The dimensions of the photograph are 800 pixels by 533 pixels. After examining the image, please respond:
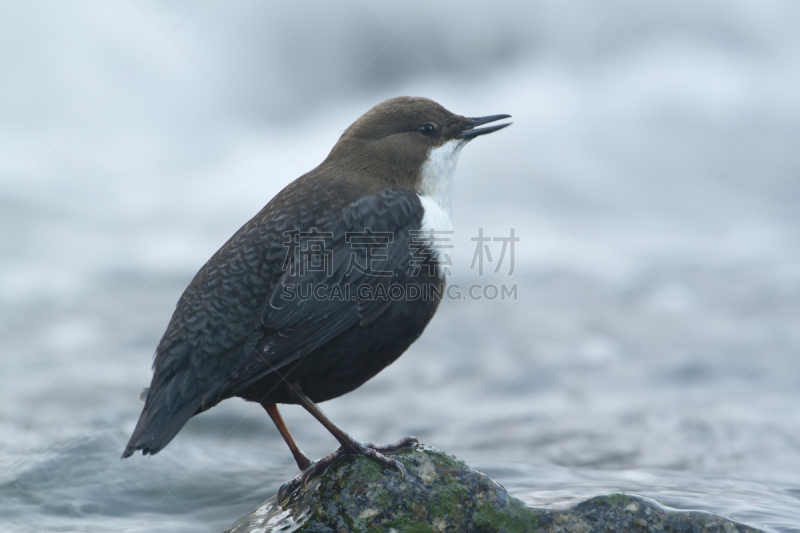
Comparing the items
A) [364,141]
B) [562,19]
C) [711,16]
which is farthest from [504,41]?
[364,141]

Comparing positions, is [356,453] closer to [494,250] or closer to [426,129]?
[426,129]

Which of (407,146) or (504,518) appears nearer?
(504,518)

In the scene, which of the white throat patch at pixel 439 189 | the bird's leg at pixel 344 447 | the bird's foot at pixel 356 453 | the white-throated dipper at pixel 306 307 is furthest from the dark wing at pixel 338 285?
the bird's foot at pixel 356 453

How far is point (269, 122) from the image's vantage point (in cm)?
1325

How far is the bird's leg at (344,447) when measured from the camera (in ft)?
11.0

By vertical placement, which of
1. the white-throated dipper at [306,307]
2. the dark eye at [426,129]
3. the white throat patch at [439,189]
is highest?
the dark eye at [426,129]

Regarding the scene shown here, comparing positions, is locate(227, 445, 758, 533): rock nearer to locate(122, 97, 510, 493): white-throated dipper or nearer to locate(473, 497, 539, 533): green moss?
locate(473, 497, 539, 533): green moss

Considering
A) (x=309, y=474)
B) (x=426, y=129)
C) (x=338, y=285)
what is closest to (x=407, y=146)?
(x=426, y=129)

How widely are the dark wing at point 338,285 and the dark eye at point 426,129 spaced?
0.66 m

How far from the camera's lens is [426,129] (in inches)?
168

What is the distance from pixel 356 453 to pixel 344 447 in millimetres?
66

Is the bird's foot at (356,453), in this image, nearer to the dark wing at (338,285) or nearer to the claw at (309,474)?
the claw at (309,474)

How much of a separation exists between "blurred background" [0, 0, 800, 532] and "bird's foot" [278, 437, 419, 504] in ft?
6.29

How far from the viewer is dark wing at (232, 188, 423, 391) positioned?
11.1ft
